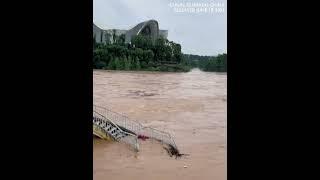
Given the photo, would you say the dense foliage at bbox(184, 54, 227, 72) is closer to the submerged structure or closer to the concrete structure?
the concrete structure

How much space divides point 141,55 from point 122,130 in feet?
3.31

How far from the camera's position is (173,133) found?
5.32 meters

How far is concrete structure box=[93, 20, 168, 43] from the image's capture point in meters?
5.14

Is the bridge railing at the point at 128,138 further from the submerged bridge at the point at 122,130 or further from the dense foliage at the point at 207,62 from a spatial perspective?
the dense foliage at the point at 207,62

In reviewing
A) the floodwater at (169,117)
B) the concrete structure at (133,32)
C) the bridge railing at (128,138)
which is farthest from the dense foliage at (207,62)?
the bridge railing at (128,138)

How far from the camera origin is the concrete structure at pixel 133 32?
16.9 feet

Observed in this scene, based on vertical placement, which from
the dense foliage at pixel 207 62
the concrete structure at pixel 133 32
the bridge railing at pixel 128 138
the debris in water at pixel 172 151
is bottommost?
the debris in water at pixel 172 151

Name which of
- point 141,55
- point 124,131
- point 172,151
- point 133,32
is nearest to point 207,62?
point 141,55

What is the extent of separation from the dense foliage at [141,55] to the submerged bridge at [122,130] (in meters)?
0.63
